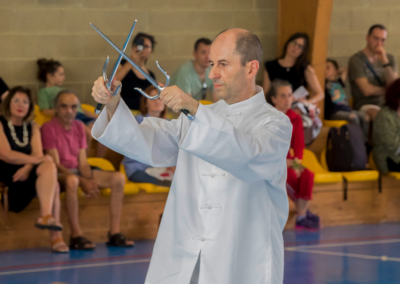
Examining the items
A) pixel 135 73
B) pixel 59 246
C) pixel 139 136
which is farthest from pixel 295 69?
pixel 139 136

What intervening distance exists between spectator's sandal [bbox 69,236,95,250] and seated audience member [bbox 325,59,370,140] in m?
3.60

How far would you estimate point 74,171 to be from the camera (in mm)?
5402

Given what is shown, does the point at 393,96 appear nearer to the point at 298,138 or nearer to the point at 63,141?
the point at 298,138

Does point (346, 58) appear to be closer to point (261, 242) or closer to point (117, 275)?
point (117, 275)

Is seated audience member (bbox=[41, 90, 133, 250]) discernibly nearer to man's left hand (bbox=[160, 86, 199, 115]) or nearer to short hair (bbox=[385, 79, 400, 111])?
short hair (bbox=[385, 79, 400, 111])

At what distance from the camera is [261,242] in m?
2.03

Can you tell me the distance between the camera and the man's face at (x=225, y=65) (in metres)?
2.04

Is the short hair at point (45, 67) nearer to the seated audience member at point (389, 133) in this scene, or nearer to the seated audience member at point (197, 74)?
the seated audience member at point (197, 74)

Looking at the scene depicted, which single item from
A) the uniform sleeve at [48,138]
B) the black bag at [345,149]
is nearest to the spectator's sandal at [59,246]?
the uniform sleeve at [48,138]

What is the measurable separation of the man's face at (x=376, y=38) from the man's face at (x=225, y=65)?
5.70 metres

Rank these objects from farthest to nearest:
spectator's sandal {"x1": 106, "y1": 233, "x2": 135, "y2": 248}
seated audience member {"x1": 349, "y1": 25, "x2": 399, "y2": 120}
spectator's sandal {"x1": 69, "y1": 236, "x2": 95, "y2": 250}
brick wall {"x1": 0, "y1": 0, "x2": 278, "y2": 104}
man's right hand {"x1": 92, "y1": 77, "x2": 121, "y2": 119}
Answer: seated audience member {"x1": 349, "y1": 25, "x2": 399, "y2": 120}
brick wall {"x1": 0, "y1": 0, "x2": 278, "y2": 104}
spectator's sandal {"x1": 106, "y1": 233, "x2": 135, "y2": 248}
spectator's sandal {"x1": 69, "y1": 236, "x2": 95, "y2": 250}
man's right hand {"x1": 92, "y1": 77, "x2": 121, "y2": 119}

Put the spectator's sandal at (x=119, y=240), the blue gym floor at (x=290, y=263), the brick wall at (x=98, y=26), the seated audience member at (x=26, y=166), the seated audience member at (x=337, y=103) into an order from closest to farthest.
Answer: the blue gym floor at (x=290, y=263)
the seated audience member at (x=26, y=166)
the spectator's sandal at (x=119, y=240)
the brick wall at (x=98, y=26)
the seated audience member at (x=337, y=103)

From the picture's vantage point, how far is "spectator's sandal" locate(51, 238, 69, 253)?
16.3ft

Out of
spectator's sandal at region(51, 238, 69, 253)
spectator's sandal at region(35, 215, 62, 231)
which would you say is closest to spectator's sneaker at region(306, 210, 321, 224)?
spectator's sandal at region(51, 238, 69, 253)
